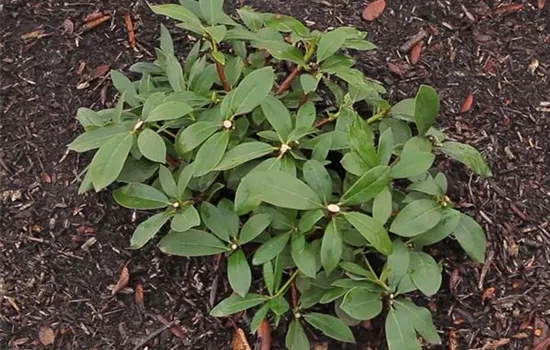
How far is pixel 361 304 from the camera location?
2.11m

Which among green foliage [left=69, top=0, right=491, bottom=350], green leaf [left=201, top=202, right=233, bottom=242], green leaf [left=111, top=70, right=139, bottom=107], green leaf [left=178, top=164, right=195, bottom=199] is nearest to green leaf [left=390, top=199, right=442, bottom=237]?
green foliage [left=69, top=0, right=491, bottom=350]

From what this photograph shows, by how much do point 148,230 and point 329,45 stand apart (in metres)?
0.70

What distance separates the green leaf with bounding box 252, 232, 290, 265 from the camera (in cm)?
212

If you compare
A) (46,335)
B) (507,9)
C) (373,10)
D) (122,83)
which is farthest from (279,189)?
(507,9)

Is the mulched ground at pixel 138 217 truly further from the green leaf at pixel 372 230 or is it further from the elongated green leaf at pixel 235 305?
the green leaf at pixel 372 230

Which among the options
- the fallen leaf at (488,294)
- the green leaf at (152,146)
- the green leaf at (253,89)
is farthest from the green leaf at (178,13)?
the fallen leaf at (488,294)

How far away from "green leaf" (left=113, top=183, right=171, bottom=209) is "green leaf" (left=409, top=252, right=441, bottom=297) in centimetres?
67

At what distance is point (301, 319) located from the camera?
7.44 ft

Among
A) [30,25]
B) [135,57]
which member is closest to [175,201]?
[135,57]

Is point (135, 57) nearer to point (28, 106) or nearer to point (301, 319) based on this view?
point (28, 106)

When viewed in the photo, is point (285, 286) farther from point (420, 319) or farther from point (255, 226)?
point (420, 319)

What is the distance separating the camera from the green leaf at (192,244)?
217 centimetres

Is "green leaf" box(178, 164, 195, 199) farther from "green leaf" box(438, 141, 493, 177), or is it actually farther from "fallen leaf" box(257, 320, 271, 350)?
"green leaf" box(438, 141, 493, 177)

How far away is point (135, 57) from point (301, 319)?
1037 millimetres
